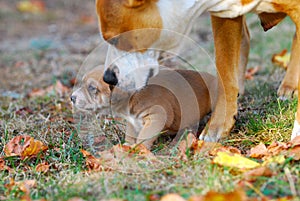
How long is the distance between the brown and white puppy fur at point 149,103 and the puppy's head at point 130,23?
330 mm

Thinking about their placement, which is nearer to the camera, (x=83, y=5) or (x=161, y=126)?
(x=161, y=126)

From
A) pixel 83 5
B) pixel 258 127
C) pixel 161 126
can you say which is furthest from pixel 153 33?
pixel 83 5

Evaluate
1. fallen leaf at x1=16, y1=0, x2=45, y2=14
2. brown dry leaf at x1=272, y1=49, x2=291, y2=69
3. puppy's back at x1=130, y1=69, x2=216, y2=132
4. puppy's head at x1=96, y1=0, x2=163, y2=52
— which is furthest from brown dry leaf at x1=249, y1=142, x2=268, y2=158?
fallen leaf at x1=16, y1=0, x2=45, y2=14

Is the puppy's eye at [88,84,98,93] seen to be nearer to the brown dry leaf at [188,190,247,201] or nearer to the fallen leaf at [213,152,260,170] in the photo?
the fallen leaf at [213,152,260,170]

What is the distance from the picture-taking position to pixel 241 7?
2.97 m

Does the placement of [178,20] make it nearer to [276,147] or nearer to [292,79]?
[276,147]

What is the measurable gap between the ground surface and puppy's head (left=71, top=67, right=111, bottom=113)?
0.21 meters

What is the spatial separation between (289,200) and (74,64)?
398 cm

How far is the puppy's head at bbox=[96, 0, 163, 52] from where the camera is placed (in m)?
2.81

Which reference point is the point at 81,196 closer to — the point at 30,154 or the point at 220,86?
the point at 30,154

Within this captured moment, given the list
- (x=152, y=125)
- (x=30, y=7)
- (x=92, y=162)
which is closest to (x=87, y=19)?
(x=30, y=7)

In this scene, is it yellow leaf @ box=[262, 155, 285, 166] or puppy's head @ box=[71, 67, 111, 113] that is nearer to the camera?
yellow leaf @ box=[262, 155, 285, 166]

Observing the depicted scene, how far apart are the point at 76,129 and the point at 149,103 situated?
1.83ft

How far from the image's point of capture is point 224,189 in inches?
92.9
